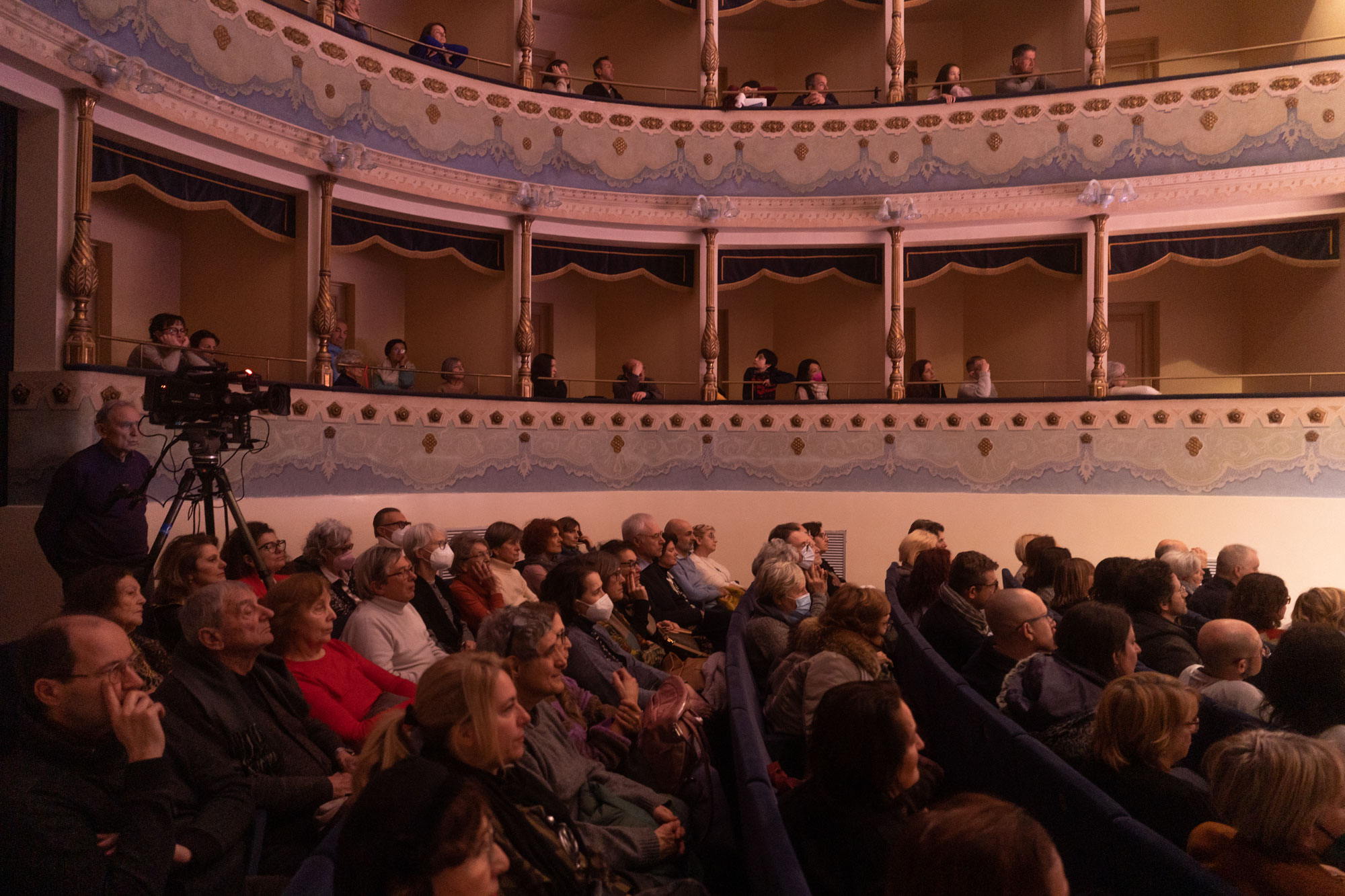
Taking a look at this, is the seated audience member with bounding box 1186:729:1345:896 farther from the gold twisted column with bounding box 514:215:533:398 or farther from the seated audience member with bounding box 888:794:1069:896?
the gold twisted column with bounding box 514:215:533:398

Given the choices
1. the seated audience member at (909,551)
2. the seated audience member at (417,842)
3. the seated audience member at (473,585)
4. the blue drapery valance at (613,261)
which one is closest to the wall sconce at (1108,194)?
the blue drapery valance at (613,261)

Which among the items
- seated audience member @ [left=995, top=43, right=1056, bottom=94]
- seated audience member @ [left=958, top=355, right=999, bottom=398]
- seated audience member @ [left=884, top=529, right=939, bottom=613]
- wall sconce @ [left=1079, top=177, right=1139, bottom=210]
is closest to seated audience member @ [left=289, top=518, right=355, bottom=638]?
seated audience member @ [left=884, top=529, right=939, bottom=613]

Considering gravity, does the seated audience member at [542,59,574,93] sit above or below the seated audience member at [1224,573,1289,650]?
above

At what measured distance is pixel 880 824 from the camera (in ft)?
6.63

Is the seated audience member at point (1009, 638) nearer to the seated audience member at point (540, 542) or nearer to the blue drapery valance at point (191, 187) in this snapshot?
the seated audience member at point (540, 542)

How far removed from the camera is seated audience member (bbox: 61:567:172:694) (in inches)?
110

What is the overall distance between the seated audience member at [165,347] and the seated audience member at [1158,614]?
558 cm

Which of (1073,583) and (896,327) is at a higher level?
(896,327)

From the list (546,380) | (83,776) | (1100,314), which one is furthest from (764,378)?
(83,776)

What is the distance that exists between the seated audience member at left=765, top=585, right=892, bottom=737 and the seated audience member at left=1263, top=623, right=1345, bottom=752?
1100mm

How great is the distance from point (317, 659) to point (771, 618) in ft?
6.06

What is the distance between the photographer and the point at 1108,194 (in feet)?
31.0

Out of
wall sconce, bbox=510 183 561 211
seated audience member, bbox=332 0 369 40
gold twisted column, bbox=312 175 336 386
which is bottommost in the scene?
gold twisted column, bbox=312 175 336 386

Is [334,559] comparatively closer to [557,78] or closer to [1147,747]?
[1147,747]
